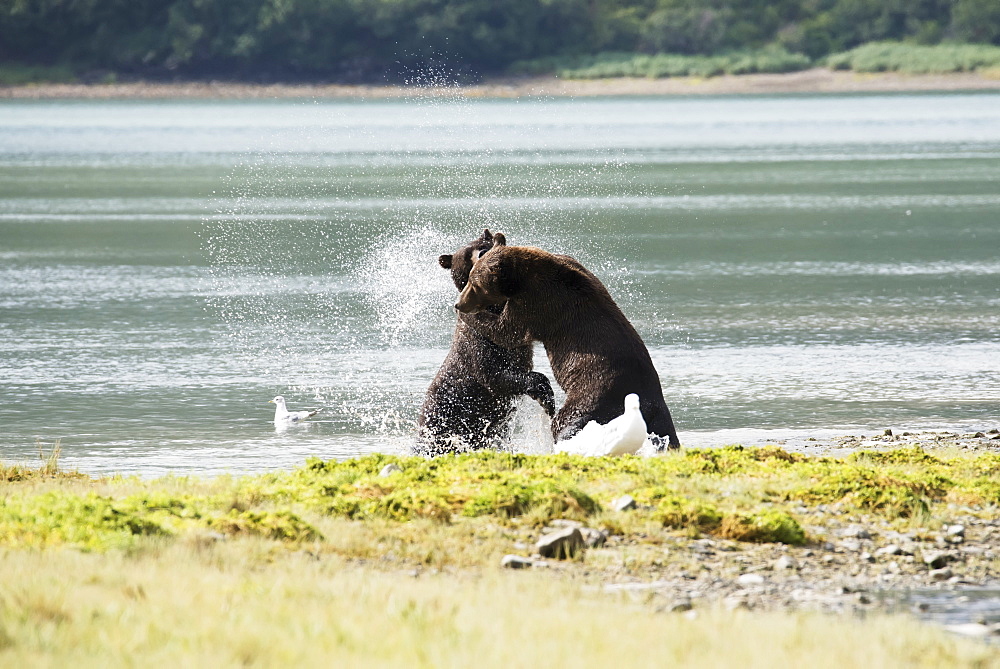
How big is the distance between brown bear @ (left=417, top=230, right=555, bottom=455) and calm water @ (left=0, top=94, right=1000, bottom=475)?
1.23 feet

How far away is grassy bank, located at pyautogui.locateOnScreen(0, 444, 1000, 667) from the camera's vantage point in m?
5.34

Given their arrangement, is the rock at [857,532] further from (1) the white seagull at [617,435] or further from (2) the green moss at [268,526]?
(2) the green moss at [268,526]

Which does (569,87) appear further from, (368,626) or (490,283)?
(368,626)

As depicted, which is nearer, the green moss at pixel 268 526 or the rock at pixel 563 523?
the green moss at pixel 268 526

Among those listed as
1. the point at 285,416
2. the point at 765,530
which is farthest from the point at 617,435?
the point at 285,416

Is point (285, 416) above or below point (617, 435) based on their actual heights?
below

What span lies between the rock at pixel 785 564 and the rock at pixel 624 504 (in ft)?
3.04

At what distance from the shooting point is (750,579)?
6.60 meters

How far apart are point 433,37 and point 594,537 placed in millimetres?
110849

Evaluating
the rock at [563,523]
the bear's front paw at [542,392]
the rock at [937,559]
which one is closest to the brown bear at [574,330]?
the bear's front paw at [542,392]

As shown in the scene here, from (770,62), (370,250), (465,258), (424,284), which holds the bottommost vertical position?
(370,250)

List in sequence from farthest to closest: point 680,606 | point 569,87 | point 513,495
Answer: point 569,87, point 513,495, point 680,606

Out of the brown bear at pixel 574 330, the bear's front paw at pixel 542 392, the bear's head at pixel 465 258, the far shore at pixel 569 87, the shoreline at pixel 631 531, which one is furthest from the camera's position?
the far shore at pixel 569 87

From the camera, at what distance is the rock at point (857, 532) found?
23.9 feet
